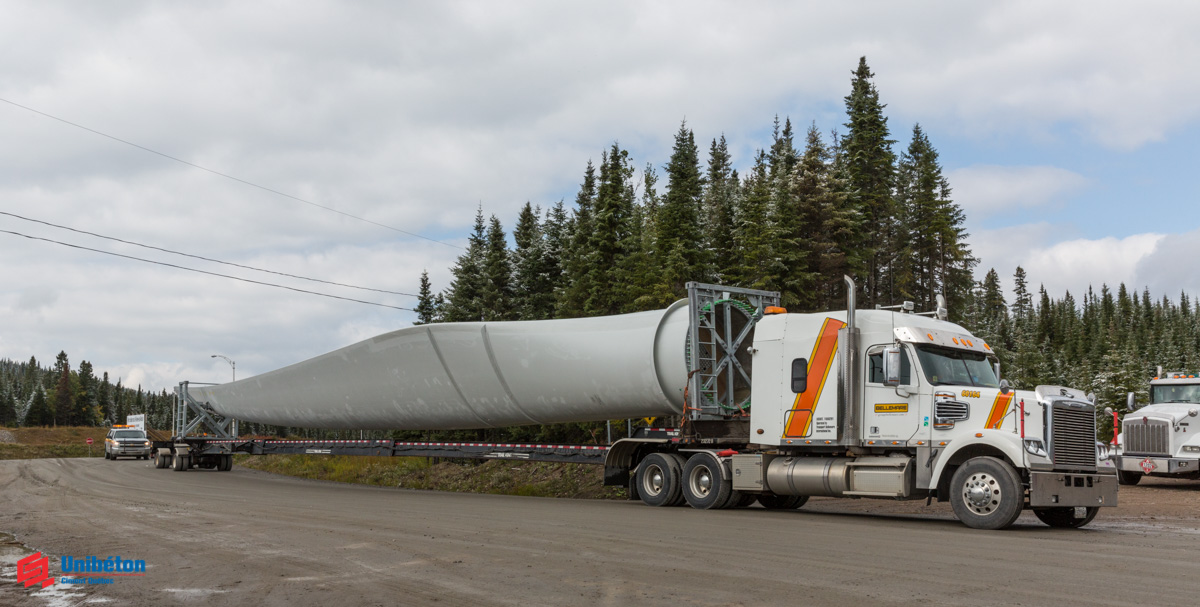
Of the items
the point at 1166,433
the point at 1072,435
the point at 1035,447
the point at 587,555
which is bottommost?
the point at 587,555

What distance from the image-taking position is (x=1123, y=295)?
16088 cm

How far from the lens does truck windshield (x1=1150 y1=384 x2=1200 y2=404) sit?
23.0 meters

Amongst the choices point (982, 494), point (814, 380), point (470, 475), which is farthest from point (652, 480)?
point (470, 475)

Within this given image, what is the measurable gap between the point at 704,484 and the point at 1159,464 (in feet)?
45.1

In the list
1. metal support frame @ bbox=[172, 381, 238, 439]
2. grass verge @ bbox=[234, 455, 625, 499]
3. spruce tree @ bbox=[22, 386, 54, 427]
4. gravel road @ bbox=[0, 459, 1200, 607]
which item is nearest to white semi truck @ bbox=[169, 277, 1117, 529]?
gravel road @ bbox=[0, 459, 1200, 607]

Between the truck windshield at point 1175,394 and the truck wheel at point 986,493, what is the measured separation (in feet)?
45.3

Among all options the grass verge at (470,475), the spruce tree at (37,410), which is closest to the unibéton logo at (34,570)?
the grass verge at (470,475)

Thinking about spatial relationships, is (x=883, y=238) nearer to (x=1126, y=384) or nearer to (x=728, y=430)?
(x=1126, y=384)

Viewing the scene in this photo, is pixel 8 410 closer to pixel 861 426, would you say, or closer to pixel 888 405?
pixel 861 426

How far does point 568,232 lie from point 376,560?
4140 cm

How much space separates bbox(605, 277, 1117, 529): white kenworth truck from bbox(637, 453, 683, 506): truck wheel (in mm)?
24

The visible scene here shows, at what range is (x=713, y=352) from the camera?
16703 millimetres

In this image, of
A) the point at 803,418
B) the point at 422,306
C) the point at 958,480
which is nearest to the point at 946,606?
the point at 958,480

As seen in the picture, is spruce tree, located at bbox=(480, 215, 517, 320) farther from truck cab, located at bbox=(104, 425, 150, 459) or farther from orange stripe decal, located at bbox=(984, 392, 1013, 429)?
orange stripe decal, located at bbox=(984, 392, 1013, 429)
